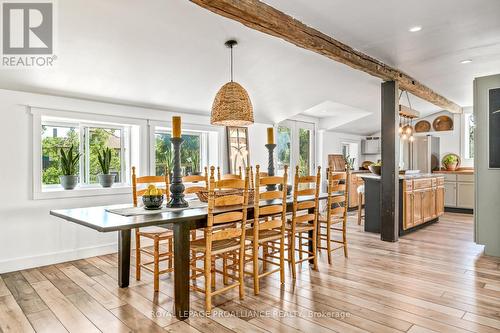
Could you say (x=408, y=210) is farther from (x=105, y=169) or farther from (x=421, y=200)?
(x=105, y=169)

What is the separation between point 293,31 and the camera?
3148mm

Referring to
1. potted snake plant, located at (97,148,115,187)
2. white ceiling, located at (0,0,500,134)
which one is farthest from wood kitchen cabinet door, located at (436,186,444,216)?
potted snake plant, located at (97,148,115,187)

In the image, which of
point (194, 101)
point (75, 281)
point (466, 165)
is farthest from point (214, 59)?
point (466, 165)

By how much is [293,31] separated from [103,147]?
3.00 m

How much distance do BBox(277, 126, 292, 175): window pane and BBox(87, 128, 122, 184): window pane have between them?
331cm

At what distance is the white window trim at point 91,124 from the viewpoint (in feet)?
12.3

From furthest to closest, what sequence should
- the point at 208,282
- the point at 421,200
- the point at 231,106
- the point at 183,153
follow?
1. the point at 421,200
2. the point at 183,153
3. the point at 231,106
4. the point at 208,282

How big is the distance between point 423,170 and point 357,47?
15.7 ft

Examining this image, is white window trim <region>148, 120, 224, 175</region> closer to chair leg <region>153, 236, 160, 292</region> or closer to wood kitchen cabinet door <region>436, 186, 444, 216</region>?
chair leg <region>153, 236, 160, 292</region>

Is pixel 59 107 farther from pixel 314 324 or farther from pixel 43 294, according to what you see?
pixel 314 324

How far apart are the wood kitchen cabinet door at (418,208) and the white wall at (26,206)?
484 cm

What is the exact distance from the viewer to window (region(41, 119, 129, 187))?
405cm

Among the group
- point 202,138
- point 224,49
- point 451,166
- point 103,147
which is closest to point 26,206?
point 103,147

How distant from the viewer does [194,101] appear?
4887 mm
